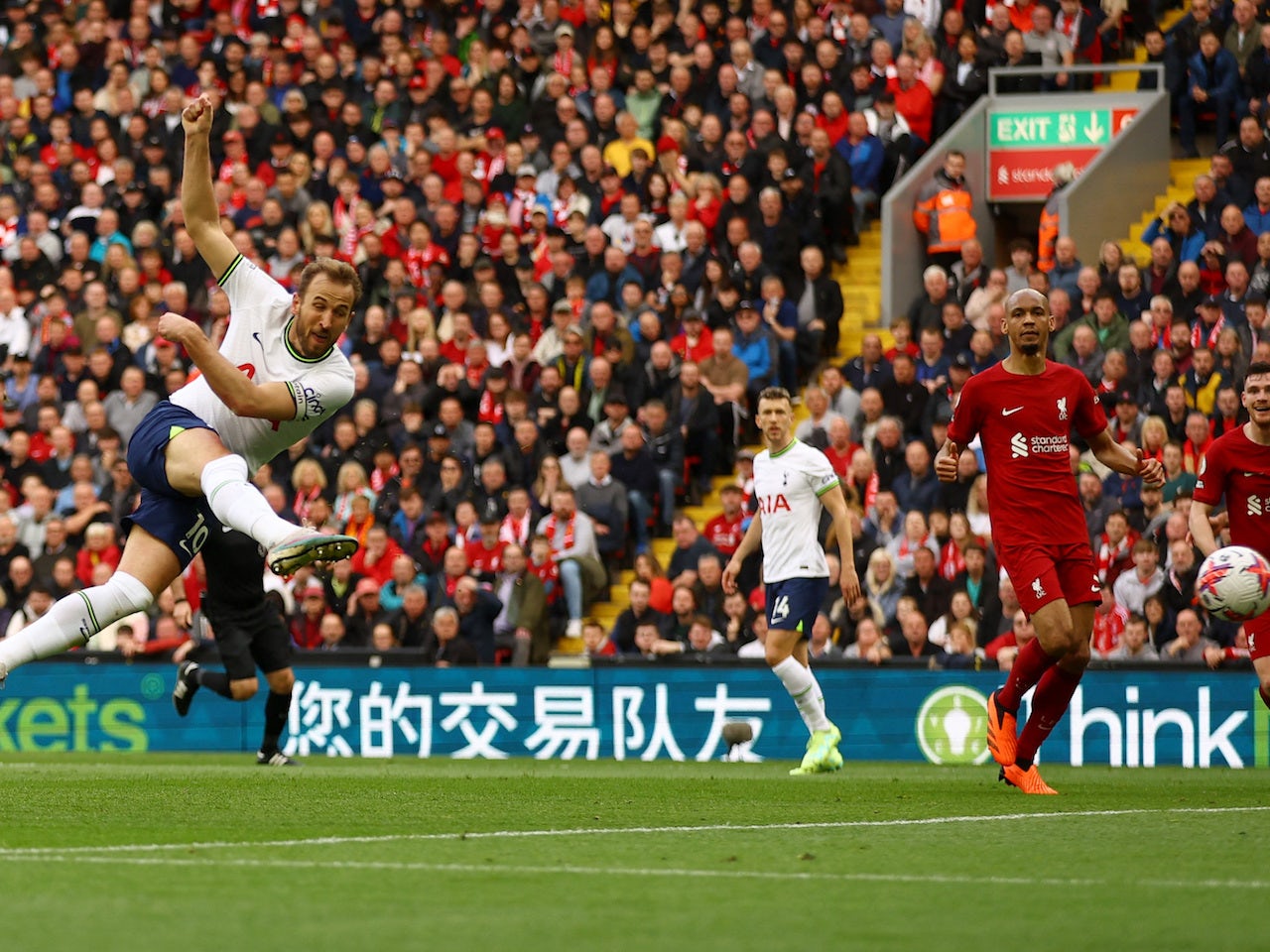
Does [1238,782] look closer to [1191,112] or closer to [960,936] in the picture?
[960,936]

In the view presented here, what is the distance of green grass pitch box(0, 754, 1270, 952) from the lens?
5.46 m

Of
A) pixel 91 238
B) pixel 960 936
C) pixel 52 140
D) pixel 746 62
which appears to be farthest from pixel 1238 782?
pixel 52 140

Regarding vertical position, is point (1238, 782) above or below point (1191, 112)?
below

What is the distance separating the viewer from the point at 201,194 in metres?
9.59

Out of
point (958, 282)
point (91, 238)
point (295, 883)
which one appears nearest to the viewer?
point (295, 883)

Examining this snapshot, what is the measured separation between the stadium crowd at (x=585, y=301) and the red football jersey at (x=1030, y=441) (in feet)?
20.3

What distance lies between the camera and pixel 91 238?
26.2m

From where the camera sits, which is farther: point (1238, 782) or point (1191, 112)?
point (1191, 112)

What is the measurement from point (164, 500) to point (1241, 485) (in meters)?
5.56

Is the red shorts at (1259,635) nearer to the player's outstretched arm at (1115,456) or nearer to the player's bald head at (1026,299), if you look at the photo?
the player's outstretched arm at (1115,456)

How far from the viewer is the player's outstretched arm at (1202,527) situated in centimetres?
1116

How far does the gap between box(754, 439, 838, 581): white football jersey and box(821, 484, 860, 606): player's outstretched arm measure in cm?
11

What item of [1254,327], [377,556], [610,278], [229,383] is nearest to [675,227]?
[610,278]

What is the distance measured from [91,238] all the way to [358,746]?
32.5 feet
